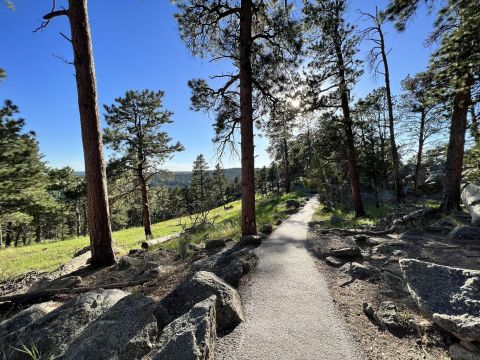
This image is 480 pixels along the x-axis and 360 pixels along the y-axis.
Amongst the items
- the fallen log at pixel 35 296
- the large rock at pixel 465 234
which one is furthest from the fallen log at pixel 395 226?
the fallen log at pixel 35 296

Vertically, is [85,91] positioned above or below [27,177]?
above

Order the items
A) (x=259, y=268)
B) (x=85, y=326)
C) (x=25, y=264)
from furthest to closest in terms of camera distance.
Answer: (x=25, y=264) → (x=259, y=268) → (x=85, y=326)

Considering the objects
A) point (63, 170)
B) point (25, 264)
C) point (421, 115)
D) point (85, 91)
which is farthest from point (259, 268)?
point (63, 170)

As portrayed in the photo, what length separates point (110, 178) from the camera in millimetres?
16594

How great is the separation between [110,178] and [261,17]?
13663 mm

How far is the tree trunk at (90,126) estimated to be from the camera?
6258 mm

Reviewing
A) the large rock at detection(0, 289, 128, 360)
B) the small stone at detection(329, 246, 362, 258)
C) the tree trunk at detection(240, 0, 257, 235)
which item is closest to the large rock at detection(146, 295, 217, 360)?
the large rock at detection(0, 289, 128, 360)

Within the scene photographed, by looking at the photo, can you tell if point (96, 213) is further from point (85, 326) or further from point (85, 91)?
point (85, 326)

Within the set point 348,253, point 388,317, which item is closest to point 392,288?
point 388,317

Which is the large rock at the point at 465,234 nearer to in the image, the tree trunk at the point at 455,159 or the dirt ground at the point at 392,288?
the dirt ground at the point at 392,288

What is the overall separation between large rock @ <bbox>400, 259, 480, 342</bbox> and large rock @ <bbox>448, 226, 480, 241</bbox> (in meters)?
4.88

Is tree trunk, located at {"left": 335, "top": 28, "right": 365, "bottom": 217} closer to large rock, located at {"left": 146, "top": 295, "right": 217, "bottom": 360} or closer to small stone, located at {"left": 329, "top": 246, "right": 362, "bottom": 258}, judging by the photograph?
small stone, located at {"left": 329, "top": 246, "right": 362, "bottom": 258}

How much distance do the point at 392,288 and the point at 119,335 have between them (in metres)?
4.14

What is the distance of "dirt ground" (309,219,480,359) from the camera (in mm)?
2691
